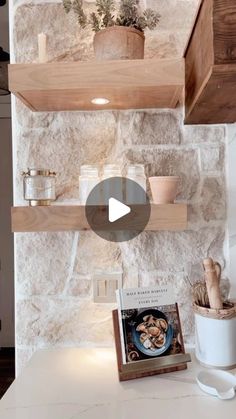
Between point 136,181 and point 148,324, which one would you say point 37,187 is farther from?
point 148,324

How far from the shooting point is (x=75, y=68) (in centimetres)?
92

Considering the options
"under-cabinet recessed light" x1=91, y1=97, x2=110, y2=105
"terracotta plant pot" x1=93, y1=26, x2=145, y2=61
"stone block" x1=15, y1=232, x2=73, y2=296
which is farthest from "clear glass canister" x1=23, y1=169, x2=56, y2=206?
"terracotta plant pot" x1=93, y1=26, x2=145, y2=61

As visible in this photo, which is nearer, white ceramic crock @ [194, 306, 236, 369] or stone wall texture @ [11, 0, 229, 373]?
white ceramic crock @ [194, 306, 236, 369]

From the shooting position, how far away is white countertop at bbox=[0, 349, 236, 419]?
79cm

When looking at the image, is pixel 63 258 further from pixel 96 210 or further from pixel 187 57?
pixel 187 57

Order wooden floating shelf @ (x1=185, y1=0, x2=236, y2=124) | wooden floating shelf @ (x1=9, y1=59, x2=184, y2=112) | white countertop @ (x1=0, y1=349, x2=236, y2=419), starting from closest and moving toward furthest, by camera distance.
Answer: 1. wooden floating shelf @ (x1=185, y1=0, x2=236, y2=124)
2. white countertop @ (x1=0, y1=349, x2=236, y2=419)
3. wooden floating shelf @ (x1=9, y1=59, x2=184, y2=112)


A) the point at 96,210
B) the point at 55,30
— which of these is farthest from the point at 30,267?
the point at 55,30

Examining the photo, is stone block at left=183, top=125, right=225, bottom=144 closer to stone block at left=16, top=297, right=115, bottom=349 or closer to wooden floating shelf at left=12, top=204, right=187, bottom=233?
wooden floating shelf at left=12, top=204, right=187, bottom=233

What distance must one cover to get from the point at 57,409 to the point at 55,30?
1149 mm

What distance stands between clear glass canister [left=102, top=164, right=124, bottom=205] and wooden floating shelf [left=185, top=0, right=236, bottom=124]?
0.29m

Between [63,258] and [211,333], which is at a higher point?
[63,258]
